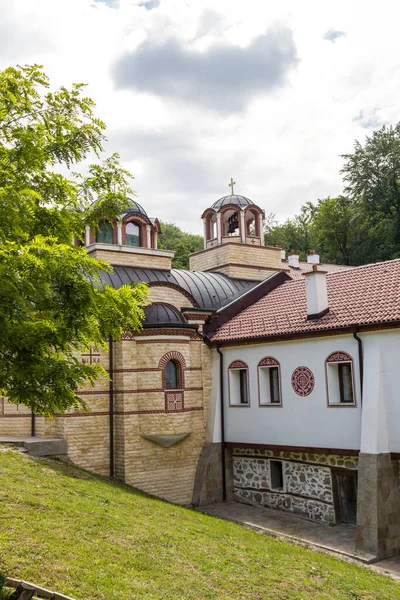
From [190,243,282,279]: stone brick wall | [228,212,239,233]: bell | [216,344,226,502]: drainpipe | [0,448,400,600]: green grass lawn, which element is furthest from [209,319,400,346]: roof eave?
[228,212,239,233]: bell

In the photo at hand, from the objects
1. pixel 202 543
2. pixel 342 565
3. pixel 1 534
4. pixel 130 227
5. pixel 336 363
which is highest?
pixel 130 227

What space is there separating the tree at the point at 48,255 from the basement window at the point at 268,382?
28.8 feet

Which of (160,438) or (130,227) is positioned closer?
(160,438)

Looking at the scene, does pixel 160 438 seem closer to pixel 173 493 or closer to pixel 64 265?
pixel 173 493

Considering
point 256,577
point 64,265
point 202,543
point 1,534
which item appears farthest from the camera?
point 202,543

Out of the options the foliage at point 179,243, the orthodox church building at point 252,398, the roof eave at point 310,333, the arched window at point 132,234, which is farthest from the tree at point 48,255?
the foliage at point 179,243

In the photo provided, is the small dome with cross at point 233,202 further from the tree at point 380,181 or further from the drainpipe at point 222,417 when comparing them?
the tree at point 380,181

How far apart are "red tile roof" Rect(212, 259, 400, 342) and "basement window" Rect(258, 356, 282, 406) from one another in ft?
2.86

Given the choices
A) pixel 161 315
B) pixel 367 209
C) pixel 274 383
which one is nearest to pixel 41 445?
pixel 161 315

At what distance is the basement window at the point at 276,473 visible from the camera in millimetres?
16359

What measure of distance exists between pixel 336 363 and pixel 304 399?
53.5 inches

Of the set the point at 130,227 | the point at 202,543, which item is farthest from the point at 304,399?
the point at 130,227

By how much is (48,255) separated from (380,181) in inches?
1410

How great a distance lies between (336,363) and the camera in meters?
14.6
